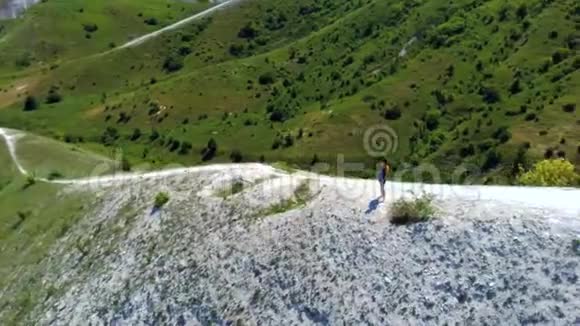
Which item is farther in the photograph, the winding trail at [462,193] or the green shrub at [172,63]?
the green shrub at [172,63]

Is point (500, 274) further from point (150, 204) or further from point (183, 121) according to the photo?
point (183, 121)

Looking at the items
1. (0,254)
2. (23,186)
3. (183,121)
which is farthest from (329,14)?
(0,254)

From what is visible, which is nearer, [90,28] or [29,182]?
[29,182]

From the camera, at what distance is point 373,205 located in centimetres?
3288

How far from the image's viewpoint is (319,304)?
29484mm

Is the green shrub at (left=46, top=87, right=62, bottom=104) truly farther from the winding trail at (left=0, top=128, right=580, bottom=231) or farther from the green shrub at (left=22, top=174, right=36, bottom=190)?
the winding trail at (left=0, top=128, right=580, bottom=231)

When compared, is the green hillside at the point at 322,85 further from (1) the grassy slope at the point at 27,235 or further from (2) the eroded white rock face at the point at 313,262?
(2) the eroded white rock face at the point at 313,262

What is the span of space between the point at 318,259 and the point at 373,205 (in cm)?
351

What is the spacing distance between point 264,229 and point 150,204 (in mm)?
9384

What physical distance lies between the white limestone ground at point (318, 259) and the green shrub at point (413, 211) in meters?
0.41

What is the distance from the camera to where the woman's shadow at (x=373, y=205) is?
1281 inches

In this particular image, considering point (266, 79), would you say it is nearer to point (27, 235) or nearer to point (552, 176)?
point (27, 235)

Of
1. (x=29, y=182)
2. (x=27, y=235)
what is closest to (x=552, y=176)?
(x=27, y=235)

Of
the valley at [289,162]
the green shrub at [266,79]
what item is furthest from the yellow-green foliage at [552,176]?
the green shrub at [266,79]
